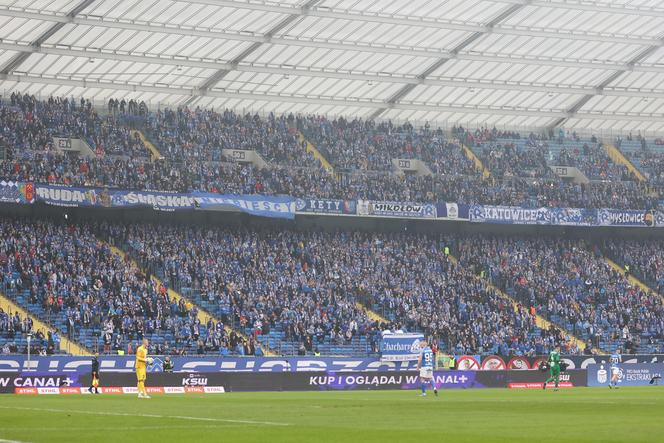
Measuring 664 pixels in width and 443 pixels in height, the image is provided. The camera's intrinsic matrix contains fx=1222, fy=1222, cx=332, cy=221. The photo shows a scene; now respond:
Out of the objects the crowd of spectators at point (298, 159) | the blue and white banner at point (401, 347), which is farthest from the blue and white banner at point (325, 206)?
the blue and white banner at point (401, 347)

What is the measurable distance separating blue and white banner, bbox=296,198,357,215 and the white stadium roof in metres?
8.59

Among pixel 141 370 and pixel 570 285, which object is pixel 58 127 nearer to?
pixel 570 285

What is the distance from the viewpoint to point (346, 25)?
66.2 meters

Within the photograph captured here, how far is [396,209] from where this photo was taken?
6912 centimetres

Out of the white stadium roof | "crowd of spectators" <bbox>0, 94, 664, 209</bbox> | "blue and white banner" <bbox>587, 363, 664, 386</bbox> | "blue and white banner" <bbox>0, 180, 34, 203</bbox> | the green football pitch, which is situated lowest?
"blue and white banner" <bbox>587, 363, 664, 386</bbox>

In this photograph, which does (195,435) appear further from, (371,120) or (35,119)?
(371,120)

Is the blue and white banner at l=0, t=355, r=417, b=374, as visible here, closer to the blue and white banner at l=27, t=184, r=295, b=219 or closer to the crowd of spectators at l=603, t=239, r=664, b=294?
the blue and white banner at l=27, t=184, r=295, b=219

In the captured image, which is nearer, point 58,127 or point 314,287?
point 314,287

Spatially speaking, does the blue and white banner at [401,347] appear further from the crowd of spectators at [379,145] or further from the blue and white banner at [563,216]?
the crowd of spectators at [379,145]

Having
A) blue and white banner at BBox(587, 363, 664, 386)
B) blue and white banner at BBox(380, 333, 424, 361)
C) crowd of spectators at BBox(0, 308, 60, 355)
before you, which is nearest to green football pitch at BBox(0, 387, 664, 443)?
crowd of spectators at BBox(0, 308, 60, 355)

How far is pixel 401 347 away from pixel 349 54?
2176 centimetres

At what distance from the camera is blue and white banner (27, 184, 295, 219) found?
196 ft

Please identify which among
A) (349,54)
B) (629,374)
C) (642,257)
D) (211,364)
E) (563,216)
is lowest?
(629,374)

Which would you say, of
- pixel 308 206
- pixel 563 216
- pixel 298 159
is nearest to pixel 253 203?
pixel 308 206
